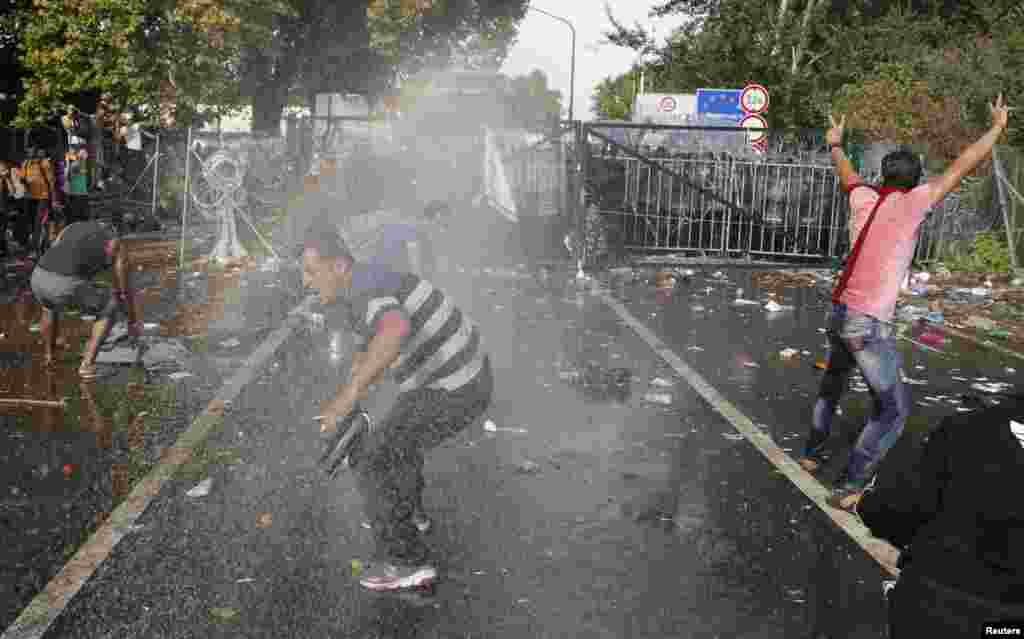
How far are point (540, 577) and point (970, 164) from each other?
2675mm

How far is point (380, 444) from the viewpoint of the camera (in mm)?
4148

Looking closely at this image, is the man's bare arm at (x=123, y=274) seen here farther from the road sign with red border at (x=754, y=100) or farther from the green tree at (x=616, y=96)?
the green tree at (x=616, y=96)

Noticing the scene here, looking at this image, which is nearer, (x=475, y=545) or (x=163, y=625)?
(x=163, y=625)

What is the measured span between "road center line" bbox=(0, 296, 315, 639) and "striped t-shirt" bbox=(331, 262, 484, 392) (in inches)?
58.8

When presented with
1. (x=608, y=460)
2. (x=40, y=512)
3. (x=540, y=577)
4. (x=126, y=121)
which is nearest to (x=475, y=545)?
(x=540, y=577)

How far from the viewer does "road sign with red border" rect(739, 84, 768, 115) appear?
1950 cm

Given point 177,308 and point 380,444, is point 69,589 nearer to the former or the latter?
point 380,444

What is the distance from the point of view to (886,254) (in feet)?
17.6

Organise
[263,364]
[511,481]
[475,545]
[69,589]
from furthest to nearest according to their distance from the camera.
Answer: [263,364], [511,481], [475,545], [69,589]

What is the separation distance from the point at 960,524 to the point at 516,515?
320 centimetres

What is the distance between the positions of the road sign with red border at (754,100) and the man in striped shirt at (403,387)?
1630 cm

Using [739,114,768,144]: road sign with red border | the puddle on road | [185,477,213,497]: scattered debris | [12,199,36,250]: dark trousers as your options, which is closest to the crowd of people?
the puddle on road

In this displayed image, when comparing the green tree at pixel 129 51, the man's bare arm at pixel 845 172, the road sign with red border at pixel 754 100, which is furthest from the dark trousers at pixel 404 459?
the green tree at pixel 129 51

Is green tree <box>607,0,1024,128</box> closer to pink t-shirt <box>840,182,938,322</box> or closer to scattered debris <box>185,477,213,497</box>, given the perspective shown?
pink t-shirt <box>840,182,938,322</box>
